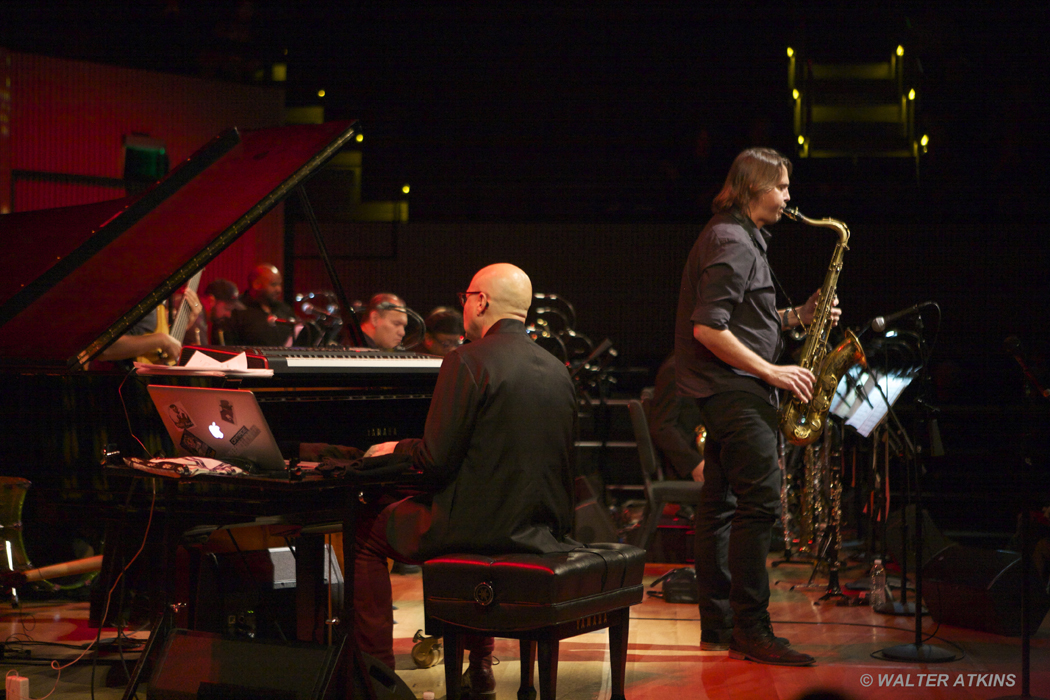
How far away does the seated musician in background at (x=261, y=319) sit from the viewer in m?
7.02

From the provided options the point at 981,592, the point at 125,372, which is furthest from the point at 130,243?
the point at 981,592

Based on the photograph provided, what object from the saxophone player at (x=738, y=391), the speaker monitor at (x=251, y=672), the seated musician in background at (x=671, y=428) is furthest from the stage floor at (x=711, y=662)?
the seated musician in background at (x=671, y=428)

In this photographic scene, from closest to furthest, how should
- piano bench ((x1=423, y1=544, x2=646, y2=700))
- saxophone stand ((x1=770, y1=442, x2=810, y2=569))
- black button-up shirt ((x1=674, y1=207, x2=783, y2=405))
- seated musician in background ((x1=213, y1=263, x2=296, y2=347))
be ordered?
piano bench ((x1=423, y1=544, x2=646, y2=700)) < black button-up shirt ((x1=674, y1=207, x2=783, y2=405)) < saxophone stand ((x1=770, y1=442, x2=810, y2=569)) < seated musician in background ((x1=213, y1=263, x2=296, y2=347))

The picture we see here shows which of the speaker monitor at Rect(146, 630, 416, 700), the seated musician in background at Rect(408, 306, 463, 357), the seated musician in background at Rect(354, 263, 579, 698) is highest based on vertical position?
the seated musician in background at Rect(408, 306, 463, 357)

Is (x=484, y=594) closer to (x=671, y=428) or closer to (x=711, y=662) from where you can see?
(x=711, y=662)

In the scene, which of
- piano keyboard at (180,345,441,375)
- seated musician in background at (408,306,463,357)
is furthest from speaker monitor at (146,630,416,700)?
seated musician in background at (408,306,463,357)

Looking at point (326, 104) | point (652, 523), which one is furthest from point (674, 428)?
point (326, 104)

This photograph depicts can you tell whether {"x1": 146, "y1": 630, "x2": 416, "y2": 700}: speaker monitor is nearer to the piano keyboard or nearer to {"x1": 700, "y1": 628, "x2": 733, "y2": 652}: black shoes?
the piano keyboard

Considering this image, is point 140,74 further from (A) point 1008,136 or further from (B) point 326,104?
(A) point 1008,136

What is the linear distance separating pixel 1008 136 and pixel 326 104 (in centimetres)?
626

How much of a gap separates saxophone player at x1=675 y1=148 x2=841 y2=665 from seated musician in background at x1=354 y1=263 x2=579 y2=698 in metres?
0.95

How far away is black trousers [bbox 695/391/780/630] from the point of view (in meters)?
3.60

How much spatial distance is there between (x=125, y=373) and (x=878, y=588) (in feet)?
10.9

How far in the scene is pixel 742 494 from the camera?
3.63 m
